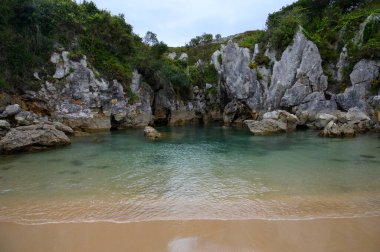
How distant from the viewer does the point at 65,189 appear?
339 inches

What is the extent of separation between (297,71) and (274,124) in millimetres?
9383

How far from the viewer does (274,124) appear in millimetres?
24609

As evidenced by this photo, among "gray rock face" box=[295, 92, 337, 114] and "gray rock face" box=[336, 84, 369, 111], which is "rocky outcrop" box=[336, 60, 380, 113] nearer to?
"gray rock face" box=[336, 84, 369, 111]

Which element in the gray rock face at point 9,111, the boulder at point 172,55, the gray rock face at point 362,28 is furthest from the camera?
the boulder at point 172,55

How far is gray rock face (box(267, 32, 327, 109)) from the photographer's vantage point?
2967 cm

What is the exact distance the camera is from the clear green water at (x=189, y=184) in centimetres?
668

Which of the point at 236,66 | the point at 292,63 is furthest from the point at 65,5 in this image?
the point at 292,63

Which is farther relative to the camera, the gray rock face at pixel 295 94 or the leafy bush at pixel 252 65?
the leafy bush at pixel 252 65

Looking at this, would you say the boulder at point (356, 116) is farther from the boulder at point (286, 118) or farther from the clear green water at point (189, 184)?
the clear green water at point (189, 184)

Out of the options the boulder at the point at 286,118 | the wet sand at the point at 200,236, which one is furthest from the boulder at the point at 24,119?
the boulder at the point at 286,118

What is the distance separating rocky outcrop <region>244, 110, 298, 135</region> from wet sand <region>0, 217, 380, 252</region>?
715 inches

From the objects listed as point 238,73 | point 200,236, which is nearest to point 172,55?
point 238,73

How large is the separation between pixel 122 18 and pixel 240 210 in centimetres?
3372

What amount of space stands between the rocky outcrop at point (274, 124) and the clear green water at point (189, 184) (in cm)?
859
